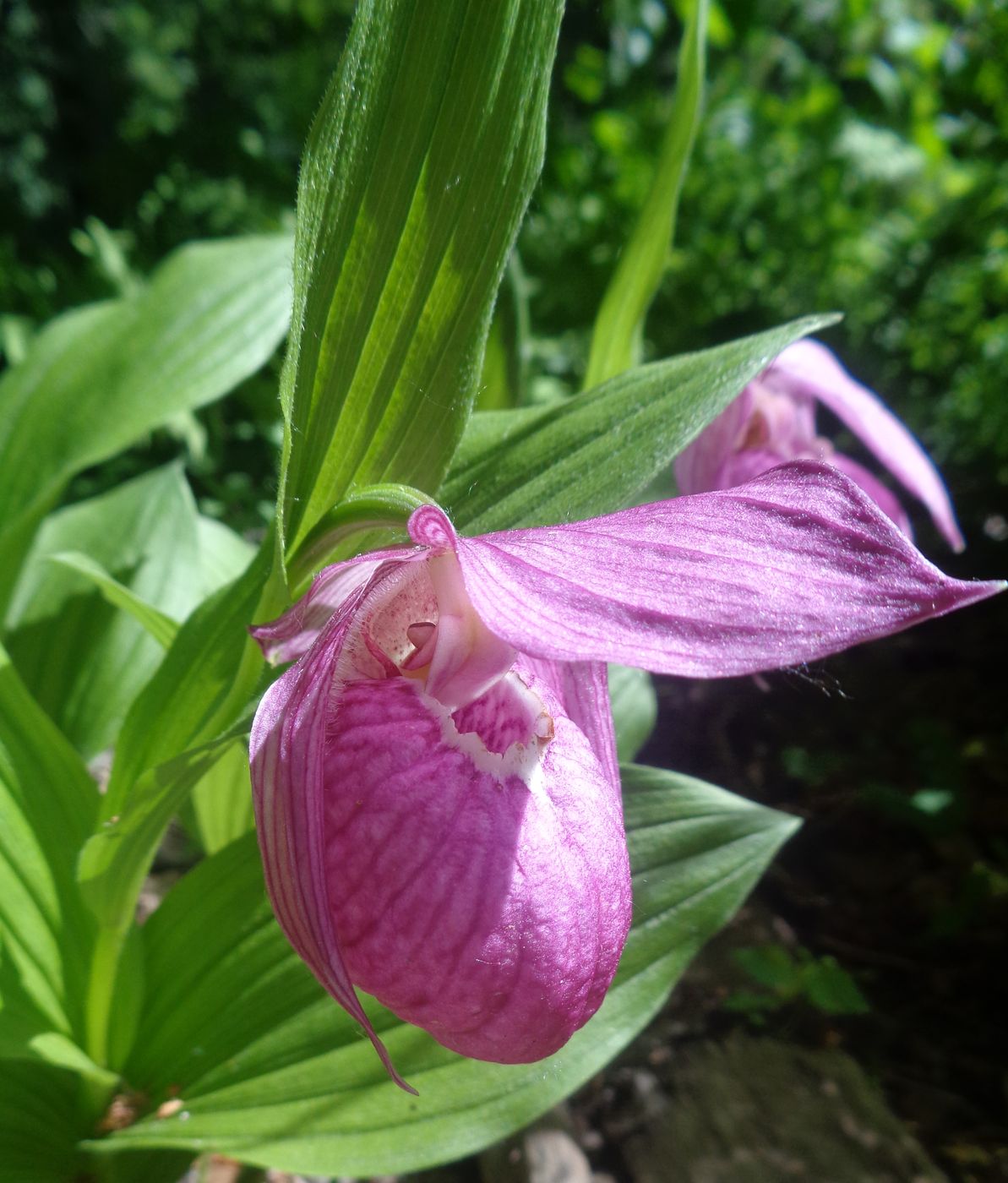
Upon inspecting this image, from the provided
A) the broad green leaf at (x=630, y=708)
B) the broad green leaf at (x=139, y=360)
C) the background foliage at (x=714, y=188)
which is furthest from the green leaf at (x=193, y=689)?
the background foliage at (x=714, y=188)

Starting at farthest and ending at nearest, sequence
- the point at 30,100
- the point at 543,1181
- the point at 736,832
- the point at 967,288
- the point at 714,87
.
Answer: the point at 30,100 → the point at 714,87 → the point at 967,288 → the point at 543,1181 → the point at 736,832

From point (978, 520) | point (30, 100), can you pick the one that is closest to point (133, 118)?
point (30, 100)

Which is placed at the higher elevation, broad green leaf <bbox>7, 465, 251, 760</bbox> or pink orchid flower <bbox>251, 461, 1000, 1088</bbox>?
broad green leaf <bbox>7, 465, 251, 760</bbox>

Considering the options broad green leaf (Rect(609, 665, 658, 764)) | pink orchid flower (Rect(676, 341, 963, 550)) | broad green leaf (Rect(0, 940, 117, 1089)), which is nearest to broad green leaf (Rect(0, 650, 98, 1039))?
broad green leaf (Rect(0, 940, 117, 1089))

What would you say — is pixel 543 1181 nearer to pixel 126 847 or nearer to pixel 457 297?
pixel 126 847

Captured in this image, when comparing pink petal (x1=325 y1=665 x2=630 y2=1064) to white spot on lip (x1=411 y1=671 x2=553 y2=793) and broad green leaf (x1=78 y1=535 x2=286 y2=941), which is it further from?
broad green leaf (x1=78 y1=535 x2=286 y2=941)

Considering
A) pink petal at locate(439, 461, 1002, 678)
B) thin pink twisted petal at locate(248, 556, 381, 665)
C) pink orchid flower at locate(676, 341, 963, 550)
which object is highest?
thin pink twisted petal at locate(248, 556, 381, 665)

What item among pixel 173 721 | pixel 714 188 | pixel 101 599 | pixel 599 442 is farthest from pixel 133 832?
pixel 714 188
